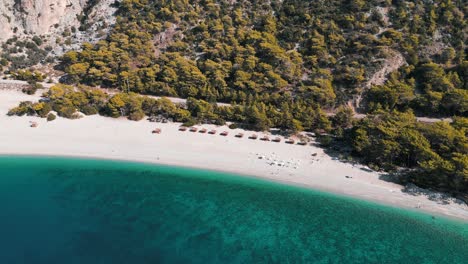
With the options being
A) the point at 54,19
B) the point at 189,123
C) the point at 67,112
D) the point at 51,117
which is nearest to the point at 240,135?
the point at 189,123

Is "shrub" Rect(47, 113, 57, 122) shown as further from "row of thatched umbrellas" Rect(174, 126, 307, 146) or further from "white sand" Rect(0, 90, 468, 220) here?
"row of thatched umbrellas" Rect(174, 126, 307, 146)

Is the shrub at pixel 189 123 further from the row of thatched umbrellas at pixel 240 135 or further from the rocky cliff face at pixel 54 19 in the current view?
the rocky cliff face at pixel 54 19

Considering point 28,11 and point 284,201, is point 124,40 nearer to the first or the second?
point 28,11

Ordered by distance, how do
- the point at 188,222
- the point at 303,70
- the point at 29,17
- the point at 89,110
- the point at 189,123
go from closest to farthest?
the point at 188,222 < the point at 189,123 < the point at 89,110 < the point at 303,70 < the point at 29,17

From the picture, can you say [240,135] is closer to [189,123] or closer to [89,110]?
[189,123]

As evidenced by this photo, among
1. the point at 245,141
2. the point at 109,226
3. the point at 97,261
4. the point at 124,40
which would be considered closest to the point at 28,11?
the point at 124,40

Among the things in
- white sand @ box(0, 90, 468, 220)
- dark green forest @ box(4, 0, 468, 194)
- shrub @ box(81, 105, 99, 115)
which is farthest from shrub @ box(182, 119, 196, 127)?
Answer: shrub @ box(81, 105, 99, 115)
